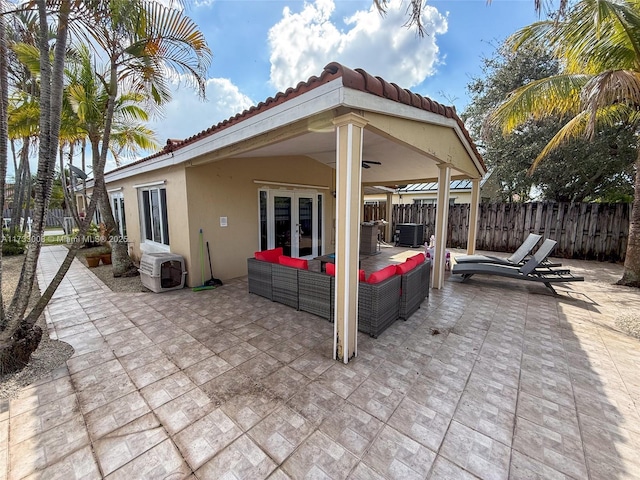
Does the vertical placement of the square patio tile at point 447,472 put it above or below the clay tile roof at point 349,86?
below

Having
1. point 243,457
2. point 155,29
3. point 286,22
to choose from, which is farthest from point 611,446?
point 286,22

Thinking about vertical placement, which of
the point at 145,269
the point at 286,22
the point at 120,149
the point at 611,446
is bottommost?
the point at 611,446

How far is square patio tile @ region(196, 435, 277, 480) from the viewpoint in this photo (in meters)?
1.91

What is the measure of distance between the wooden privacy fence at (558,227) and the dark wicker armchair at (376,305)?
908 cm

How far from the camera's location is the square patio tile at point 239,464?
1911mm

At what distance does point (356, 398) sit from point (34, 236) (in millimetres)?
3937

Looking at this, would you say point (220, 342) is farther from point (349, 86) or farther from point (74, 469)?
point (349, 86)

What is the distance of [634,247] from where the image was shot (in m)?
6.09

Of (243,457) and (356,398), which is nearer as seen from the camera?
(243,457)

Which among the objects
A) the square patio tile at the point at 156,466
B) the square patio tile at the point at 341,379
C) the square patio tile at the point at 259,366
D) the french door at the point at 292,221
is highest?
the french door at the point at 292,221

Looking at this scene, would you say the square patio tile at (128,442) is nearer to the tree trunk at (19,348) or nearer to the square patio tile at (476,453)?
the tree trunk at (19,348)

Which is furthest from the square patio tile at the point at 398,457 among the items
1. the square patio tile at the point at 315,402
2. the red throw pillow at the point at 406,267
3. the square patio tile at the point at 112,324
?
the square patio tile at the point at 112,324

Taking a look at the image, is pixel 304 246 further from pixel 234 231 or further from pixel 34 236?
pixel 34 236

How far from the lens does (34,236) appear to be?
2969 millimetres
